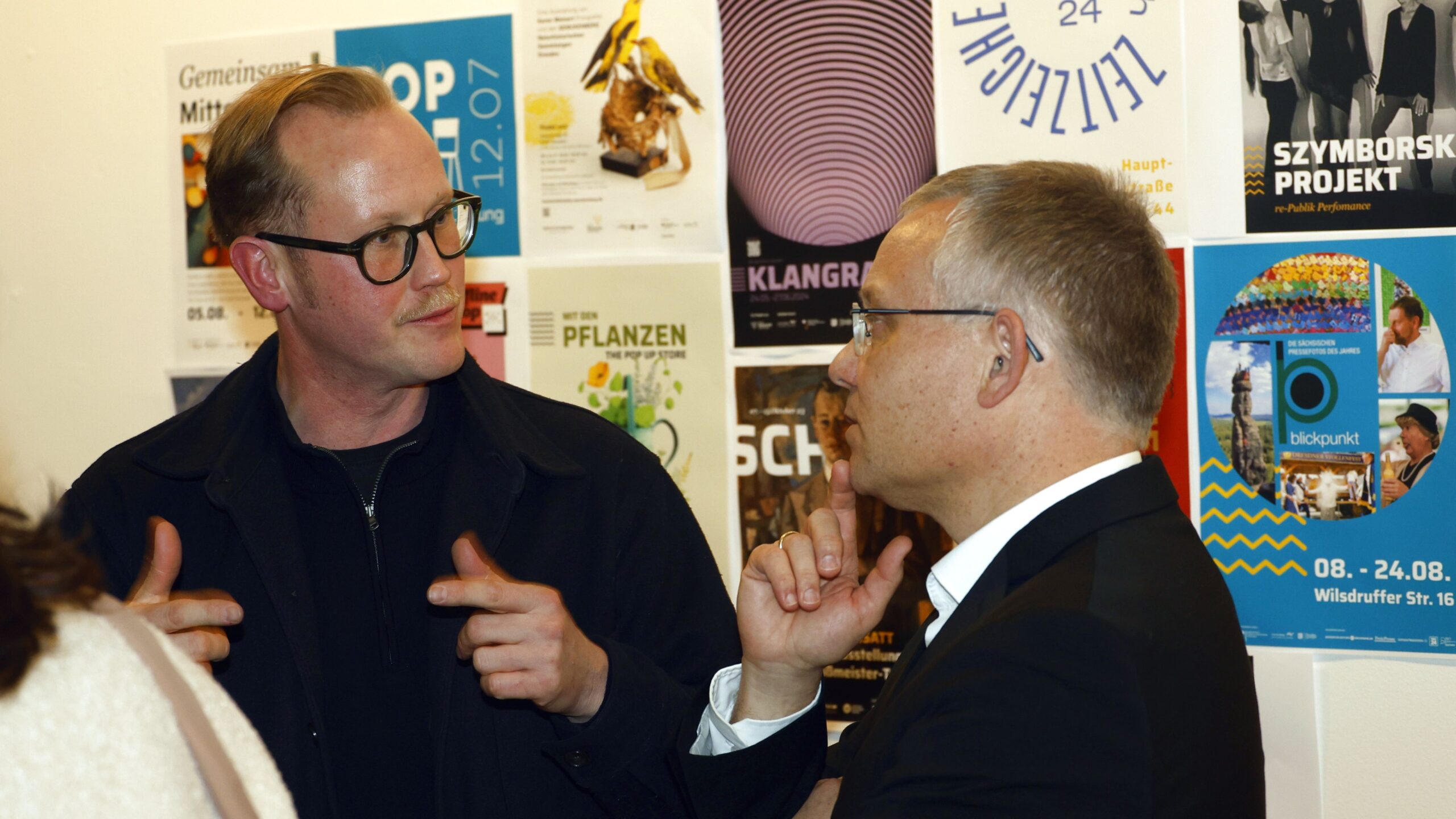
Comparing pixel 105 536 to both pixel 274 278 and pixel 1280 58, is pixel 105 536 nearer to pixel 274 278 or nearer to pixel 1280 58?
pixel 274 278

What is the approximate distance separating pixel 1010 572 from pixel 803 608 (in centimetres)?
26

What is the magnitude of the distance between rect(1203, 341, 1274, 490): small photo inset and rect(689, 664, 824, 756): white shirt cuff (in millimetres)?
824

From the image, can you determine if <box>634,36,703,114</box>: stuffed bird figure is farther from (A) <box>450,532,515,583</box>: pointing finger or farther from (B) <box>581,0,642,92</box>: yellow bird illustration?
(A) <box>450,532,515,583</box>: pointing finger

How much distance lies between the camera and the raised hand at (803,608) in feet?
4.22

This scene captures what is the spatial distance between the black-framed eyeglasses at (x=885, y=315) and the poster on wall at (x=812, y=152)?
0.60 meters

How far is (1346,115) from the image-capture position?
1.68m

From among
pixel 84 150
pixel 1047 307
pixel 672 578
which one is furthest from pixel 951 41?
pixel 84 150

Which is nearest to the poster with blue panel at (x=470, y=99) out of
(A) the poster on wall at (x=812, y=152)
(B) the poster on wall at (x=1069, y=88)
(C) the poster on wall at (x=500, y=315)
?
(C) the poster on wall at (x=500, y=315)

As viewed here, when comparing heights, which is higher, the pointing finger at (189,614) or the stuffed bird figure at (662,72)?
the stuffed bird figure at (662,72)

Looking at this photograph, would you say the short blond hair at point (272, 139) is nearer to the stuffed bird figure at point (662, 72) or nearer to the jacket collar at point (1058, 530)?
the stuffed bird figure at point (662, 72)

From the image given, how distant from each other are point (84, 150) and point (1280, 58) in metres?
2.28

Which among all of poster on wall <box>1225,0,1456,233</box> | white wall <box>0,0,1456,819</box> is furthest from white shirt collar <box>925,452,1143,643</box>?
white wall <box>0,0,1456,819</box>

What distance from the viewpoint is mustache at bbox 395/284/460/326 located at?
4.82 feet

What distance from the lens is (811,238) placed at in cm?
197
